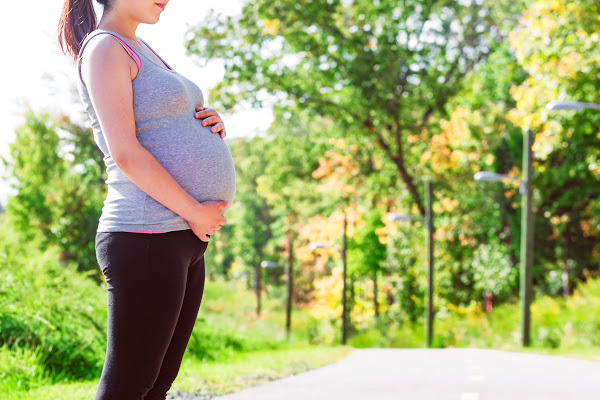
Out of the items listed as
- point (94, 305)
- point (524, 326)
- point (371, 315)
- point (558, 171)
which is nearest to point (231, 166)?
point (94, 305)

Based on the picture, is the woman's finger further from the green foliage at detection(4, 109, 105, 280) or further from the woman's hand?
the green foliage at detection(4, 109, 105, 280)

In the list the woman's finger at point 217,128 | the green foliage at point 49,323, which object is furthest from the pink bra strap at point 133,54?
the green foliage at point 49,323

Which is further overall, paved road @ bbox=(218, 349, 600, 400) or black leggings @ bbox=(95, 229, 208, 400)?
paved road @ bbox=(218, 349, 600, 400)

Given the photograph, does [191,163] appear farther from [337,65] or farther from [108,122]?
[337,65]

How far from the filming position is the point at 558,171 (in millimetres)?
29469

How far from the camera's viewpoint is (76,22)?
2617mm

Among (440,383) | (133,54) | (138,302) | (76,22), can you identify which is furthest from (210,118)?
(440,383)

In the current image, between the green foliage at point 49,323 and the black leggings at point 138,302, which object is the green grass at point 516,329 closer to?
the green foliage at point 49,323

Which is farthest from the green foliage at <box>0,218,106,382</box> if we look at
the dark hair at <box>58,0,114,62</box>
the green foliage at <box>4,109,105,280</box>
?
the green foliage at <box>4,109,105,280</box>

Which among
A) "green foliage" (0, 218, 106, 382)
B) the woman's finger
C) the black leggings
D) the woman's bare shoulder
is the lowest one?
Answer: "green foliage" (0, 218, 106, 382)

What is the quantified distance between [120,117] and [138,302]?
21.2 inches

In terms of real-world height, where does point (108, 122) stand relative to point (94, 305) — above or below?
above

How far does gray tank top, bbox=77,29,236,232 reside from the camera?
2.32 meters

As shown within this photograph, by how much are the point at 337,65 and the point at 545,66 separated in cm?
1055
